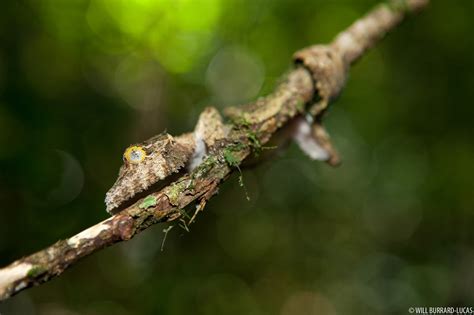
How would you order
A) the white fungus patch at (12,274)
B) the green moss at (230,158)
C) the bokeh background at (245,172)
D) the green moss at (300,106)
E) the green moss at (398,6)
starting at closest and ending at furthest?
the white fungus patch at (12,274) → the green moss at (230,158) → the green moss at (300,106) → the green moss at (398,6) → the bokeh background at (245,172)

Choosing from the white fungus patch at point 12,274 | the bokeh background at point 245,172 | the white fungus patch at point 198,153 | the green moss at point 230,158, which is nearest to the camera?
the white fungus patch at point 12,274

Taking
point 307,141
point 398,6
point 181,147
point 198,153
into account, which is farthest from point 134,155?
point 398,6

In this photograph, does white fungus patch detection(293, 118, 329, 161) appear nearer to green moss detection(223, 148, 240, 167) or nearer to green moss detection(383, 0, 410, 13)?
green moss detection(223, 148, 240, 167)

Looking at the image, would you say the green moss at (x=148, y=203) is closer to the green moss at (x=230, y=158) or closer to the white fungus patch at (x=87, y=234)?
the white fungus patch at (x=87, y=234)

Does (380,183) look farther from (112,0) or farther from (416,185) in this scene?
(112,0)

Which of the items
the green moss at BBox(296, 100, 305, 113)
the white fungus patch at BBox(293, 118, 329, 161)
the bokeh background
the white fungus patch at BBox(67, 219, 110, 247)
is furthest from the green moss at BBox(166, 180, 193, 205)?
the bokeh background

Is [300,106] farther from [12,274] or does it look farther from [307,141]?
[12,274]

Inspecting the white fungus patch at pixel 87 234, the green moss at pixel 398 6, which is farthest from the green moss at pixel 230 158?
the green moss at pixel 398 6
